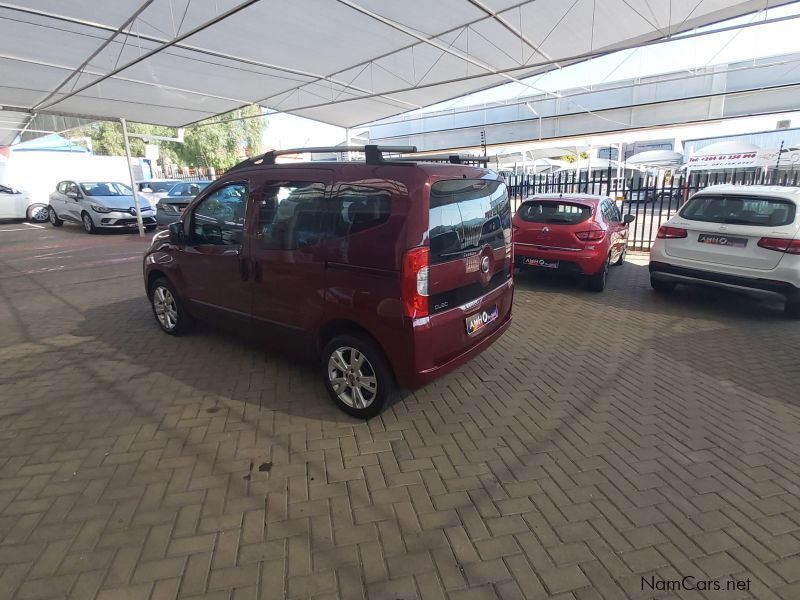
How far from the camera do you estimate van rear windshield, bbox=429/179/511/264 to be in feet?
9.82

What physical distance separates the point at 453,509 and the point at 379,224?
1.82 m

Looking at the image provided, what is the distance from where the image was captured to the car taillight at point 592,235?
660 centimetres

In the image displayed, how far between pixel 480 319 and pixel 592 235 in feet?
13.2

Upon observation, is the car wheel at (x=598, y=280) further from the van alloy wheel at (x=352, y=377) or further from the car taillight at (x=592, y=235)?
the van alloy wheel at (x=352, y=377)

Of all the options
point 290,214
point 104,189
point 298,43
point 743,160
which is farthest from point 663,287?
point 743,160

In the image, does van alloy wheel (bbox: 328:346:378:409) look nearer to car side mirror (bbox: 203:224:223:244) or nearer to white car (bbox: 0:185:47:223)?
car side mirror (bbox: 203:224:223:244)

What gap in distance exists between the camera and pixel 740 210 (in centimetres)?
560

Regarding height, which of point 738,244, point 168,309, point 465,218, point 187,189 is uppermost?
point 187,189

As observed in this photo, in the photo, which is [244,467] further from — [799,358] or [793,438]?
A: [799,358]

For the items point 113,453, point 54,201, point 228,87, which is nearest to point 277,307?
point 113,453

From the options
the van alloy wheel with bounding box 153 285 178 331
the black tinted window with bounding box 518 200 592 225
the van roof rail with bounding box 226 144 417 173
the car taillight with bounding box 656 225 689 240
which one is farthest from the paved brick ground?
the black tinted window with bounding box 518 200 592 225

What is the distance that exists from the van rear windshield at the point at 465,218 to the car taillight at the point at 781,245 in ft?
11.9

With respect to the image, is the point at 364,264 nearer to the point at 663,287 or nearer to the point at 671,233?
the point at 671,233

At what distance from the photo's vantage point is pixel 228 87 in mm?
13797
